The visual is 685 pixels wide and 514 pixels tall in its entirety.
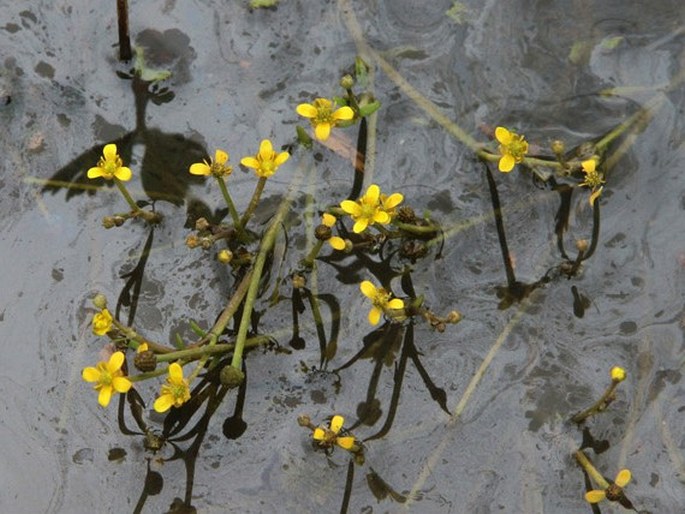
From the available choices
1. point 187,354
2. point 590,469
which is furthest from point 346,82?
point 590,469

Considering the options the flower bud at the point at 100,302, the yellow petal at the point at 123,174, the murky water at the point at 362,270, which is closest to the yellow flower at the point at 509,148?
the murky water at the point at 362,270

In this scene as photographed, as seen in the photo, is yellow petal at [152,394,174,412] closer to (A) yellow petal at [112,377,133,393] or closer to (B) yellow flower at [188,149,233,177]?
(A) yellow petal at [112,377,133,393]

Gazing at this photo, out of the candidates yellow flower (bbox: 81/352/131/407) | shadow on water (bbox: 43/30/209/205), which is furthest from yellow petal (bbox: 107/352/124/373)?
shadow on water (bbox: 43/30/209/205)

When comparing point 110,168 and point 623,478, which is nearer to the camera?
point 623,478

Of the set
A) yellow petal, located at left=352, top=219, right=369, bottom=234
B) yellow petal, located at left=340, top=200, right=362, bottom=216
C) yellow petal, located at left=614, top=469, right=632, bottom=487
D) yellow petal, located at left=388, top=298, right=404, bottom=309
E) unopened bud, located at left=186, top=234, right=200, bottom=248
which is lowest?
yellow petal, located at left=614, top=469, right=632, bottom=487

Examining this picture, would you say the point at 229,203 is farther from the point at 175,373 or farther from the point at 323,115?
the point at 175,373

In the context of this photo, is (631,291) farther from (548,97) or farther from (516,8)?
(516,8)

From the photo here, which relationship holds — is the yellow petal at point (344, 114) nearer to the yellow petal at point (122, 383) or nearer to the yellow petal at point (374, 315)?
the yellow petal at point (374, 315)
